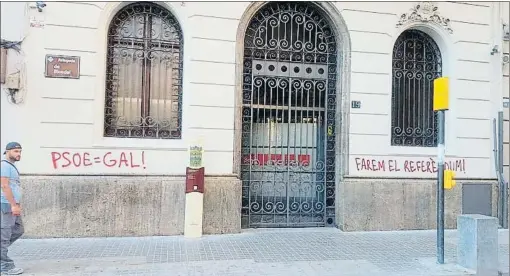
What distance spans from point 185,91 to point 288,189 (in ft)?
9.85

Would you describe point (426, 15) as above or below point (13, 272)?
above

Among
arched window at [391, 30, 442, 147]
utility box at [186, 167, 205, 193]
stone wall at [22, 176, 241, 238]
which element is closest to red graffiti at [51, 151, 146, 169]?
stone wall at [22, 176, 241, 238]

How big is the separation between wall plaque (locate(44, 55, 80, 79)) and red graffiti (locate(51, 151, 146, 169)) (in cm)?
144

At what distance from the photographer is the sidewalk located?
6.08m

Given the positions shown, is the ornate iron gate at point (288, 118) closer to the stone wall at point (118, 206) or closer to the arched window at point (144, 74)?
the stone wall at point (118, 206)

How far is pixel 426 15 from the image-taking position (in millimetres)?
9641

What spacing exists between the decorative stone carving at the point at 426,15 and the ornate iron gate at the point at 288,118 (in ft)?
5.79

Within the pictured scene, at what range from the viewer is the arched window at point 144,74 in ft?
27.8

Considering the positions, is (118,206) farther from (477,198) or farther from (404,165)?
(477,198)

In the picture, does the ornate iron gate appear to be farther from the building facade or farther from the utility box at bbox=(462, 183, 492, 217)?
the utility box at bbox=(462, 183, 492, 217)

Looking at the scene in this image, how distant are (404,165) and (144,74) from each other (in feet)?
19.2

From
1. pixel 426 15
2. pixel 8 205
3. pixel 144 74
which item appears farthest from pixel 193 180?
pixel 426 15

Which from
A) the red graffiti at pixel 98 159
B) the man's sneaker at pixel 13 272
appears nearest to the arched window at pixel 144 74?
the red graffiti at pixel 98 159

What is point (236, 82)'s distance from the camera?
8719 millimetres
